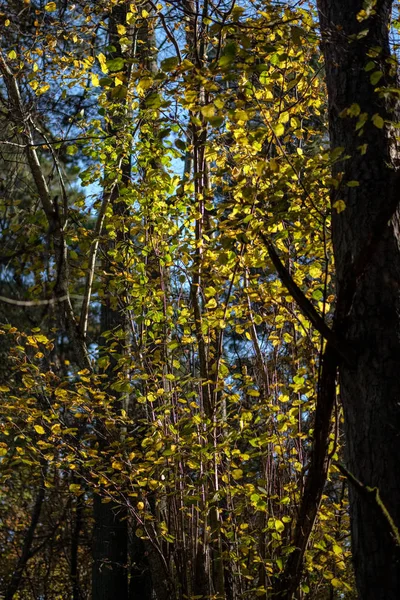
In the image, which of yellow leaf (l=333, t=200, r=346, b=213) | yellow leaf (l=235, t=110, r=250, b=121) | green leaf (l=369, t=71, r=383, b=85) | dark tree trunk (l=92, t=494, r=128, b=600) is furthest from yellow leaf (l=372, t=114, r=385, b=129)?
dark tree trunk (l=92, t=494, r=128, b=600)

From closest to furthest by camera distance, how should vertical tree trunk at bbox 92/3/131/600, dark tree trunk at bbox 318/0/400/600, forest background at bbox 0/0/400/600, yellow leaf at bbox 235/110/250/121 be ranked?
1. dark tree trunk at bbox 318/0/400/600
2. forest background at bbox 0/0/400/600
3. yellow leaf at bbox 235/110/250/121
4. vertical tree trunk at bbox 92/3/131/600

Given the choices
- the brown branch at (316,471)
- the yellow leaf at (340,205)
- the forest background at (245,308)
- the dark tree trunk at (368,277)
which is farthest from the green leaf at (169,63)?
the brown branch at (316,471)

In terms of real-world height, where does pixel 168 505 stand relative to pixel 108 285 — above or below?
below

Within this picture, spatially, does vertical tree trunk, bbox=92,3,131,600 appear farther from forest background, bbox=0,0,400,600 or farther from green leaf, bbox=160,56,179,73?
green leaf, bbox=160,56,179,73

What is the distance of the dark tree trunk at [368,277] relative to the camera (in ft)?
7.13

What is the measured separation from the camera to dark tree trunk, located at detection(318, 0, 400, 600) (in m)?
2.17

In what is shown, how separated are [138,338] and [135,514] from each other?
113 cm

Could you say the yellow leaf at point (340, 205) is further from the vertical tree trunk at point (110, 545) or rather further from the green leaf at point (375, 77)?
the vertical tree trunk at point (110, 545)

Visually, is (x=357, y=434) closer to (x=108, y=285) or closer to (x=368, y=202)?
(x=368, y=202)

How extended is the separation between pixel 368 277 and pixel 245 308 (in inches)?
64.6

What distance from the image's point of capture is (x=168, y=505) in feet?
14.0

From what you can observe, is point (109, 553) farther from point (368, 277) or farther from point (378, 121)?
point (378, 121)

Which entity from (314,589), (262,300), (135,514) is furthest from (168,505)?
(262,300)

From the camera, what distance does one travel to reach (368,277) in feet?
7.77
